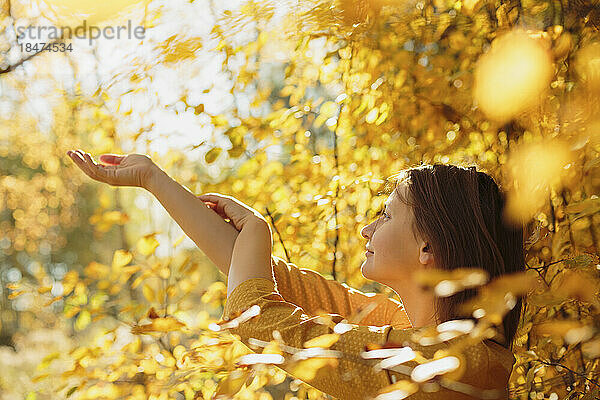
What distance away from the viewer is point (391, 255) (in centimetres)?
85

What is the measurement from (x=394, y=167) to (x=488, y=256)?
1.90 feet

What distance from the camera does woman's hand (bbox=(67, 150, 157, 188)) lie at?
898mm

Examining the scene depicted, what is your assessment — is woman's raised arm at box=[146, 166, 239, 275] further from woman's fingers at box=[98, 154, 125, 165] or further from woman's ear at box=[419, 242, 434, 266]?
woman's ear at box=[419, 242, 434, 266]

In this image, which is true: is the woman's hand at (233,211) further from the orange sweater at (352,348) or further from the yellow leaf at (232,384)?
the yellow leaf at (232,384)

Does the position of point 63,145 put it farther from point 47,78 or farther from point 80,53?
→ point 80,53

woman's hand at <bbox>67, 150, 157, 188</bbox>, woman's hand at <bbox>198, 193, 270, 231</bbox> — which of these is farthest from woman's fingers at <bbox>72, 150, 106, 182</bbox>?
woman's hand at <bbox>198, 193, 270, 231</bbox>

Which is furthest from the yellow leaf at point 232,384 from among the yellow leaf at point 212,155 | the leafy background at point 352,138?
the yellow leaf at point 212,155

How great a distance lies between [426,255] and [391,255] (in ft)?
0.15

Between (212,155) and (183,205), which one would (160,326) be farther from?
(212,155)

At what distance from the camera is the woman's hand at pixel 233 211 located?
0.87 meters

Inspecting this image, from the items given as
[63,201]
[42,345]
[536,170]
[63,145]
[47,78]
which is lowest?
[42,345]

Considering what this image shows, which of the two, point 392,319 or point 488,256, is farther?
point 392,319

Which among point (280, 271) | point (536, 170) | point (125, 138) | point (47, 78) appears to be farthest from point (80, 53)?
point (536, 170)

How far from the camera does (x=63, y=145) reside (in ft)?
13.6
